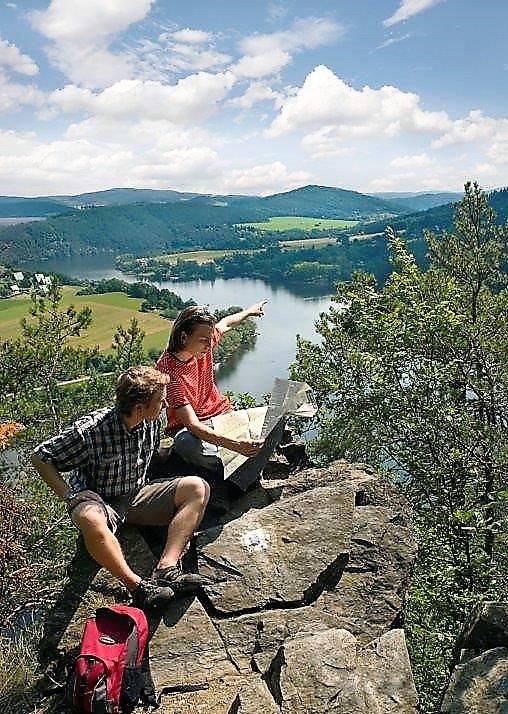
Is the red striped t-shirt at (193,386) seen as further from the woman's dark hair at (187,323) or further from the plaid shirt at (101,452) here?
the plaid shirt at (101,452)

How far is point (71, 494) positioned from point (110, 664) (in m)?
1.22

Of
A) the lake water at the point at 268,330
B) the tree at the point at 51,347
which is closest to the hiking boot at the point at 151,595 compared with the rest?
the lake water at the point at 268,330

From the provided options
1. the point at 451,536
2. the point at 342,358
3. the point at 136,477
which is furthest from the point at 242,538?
the point at 342,358

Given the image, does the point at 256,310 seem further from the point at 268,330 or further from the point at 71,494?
the point at 268,330

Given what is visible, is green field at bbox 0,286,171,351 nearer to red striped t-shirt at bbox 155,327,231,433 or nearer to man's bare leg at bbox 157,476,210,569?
red striped t-shirt at bbox 155,327,231,433

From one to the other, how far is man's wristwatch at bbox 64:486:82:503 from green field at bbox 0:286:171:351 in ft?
131

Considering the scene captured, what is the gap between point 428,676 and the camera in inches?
342

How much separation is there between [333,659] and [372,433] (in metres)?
7.27

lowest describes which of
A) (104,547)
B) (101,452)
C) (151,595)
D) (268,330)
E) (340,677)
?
(268,330)

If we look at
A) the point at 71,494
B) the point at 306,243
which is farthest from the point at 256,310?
the point at 306,243

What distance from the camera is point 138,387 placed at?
422 centimetres

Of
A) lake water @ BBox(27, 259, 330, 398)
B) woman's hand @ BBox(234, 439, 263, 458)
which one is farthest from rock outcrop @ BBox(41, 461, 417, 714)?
lake water @ BBox(27, 259, 330, 398)

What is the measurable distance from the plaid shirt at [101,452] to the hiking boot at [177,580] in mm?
660

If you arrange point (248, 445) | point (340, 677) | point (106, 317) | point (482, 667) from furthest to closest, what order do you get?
1. point (106, 317)
2. point (248, 445)
3. point (340, 677)
4. point (482, 667)
